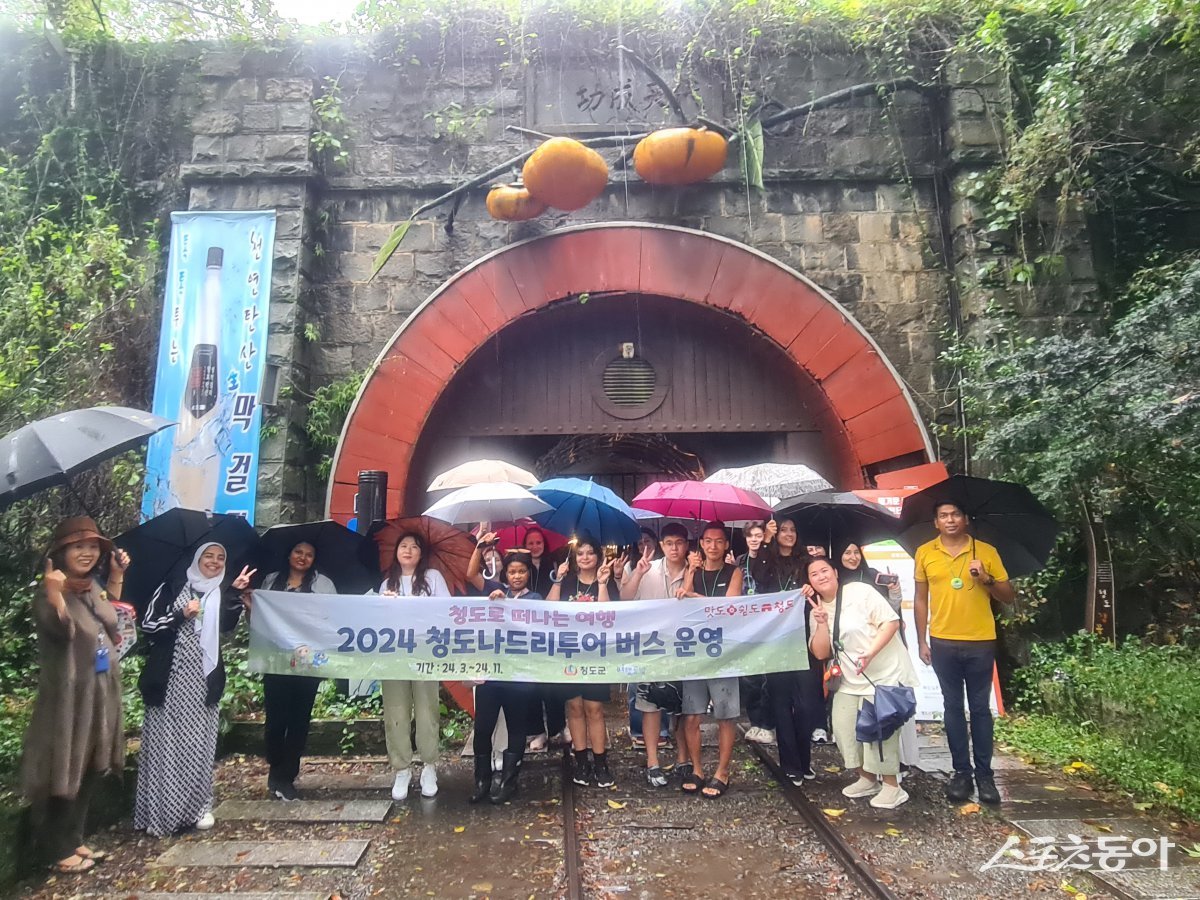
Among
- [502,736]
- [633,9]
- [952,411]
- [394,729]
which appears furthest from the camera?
[633,9]

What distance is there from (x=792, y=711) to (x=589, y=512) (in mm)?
1985

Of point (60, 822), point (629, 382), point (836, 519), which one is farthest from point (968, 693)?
point (60, 822)

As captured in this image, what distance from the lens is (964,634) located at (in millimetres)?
4723

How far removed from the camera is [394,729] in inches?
194

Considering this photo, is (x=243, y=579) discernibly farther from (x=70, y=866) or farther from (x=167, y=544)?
(x=70, y=866)

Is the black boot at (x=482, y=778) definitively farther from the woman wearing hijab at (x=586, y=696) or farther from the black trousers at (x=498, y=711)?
the woman wearing hijab at (x=586, y=696)

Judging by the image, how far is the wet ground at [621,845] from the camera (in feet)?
12.3

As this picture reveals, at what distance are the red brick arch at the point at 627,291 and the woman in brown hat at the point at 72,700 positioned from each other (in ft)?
10.3

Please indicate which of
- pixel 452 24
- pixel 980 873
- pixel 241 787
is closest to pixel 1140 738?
pixel 980 873

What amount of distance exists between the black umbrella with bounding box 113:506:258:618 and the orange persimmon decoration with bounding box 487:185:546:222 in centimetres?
399

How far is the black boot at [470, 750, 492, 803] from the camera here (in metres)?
4.88

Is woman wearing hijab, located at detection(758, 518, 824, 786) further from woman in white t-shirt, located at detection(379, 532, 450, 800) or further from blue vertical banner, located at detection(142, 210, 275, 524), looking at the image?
blue vertical banner, located at detection(142, 210, 275, 524)

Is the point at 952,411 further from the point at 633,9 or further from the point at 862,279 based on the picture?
the point at 633,9

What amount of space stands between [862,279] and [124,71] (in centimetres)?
804
